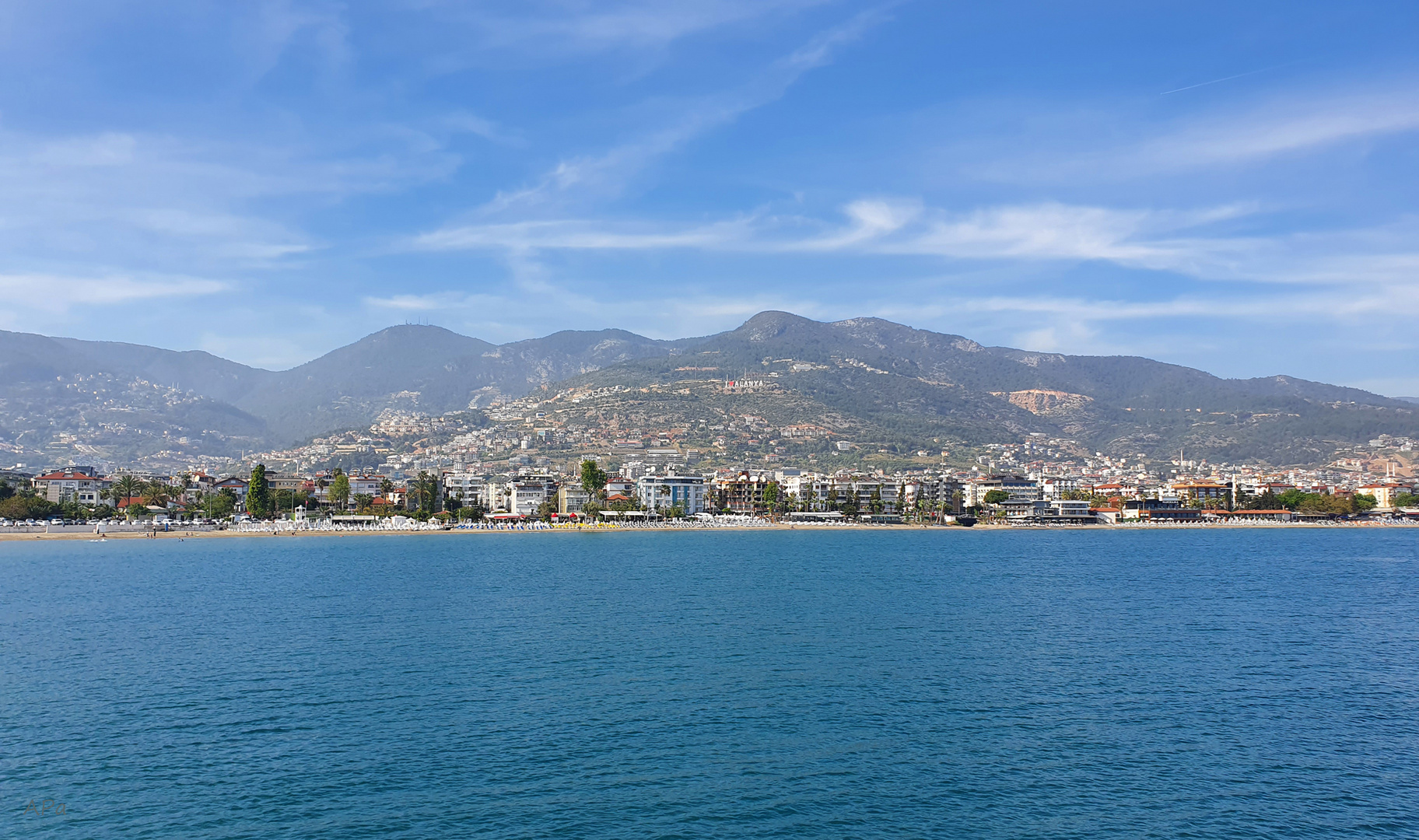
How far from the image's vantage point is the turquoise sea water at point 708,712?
18.0m

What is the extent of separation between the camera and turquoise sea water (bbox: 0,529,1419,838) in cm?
1800

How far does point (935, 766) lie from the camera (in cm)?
2067

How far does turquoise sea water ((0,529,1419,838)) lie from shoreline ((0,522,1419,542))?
60616mm

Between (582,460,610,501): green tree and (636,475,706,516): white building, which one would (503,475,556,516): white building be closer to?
(582,460,610,501): green tree

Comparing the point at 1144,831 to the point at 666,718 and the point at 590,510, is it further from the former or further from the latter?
the point at 590,510

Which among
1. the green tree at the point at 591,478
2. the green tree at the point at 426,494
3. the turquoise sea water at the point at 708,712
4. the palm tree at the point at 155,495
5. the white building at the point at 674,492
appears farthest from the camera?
the white building at the point at 674,492

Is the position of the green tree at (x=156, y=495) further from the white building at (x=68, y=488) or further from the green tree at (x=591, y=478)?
the green tree at (x=591, y=478)

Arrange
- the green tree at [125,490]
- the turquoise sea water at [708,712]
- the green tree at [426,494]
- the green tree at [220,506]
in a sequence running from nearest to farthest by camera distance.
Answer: the turquoise sea water at [708,712], the green tree at [220,506], the green tree at [426,494], the green tree at [125,490]

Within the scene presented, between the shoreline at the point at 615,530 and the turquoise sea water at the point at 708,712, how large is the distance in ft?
199

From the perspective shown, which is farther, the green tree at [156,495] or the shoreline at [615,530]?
the green tree at [156,495]

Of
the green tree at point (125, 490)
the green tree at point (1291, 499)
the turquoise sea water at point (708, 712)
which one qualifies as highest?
the green tree at point (125, 490)

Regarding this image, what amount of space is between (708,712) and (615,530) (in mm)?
105692

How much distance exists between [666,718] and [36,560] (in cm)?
7231

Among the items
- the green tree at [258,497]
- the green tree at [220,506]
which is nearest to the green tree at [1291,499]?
the green tree at [258,497]
